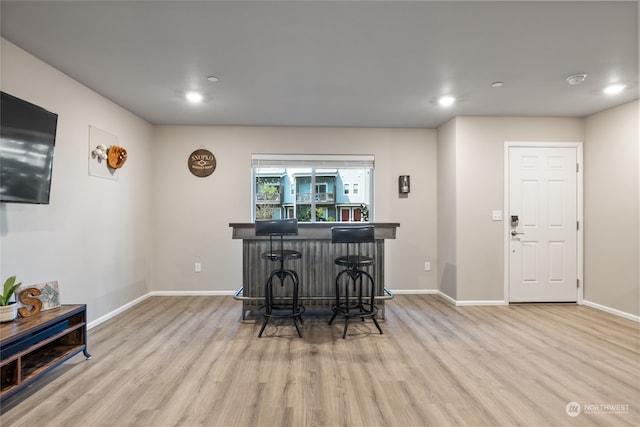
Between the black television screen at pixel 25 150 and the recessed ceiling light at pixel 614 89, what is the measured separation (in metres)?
5.30

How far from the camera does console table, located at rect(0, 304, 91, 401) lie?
1.85 metres

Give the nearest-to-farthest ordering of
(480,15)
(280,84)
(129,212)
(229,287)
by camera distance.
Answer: (480,15)
(280,84)
(129,212)
(229,287)

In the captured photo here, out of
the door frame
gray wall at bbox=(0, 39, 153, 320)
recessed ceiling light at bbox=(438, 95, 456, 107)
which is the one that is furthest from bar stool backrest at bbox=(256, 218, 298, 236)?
the door frame

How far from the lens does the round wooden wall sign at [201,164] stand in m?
4.52

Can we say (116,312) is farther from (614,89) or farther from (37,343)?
(614,89)

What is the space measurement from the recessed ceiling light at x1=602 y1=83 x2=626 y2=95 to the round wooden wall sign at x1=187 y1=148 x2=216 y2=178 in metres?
4.89

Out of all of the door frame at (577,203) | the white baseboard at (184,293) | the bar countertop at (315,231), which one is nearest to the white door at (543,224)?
the door frame at (577,203)

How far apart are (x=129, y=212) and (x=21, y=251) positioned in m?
1.56

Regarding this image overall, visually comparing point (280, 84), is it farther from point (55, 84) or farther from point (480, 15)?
point (55, 84)

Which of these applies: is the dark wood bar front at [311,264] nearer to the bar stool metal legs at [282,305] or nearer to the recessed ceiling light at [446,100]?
the bar stool metal legs at [282,305]

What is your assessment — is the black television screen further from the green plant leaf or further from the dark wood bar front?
the dark wood bar front

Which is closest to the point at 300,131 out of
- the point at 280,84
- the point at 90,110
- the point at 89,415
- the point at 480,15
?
the point at 280,84

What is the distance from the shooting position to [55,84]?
2723 millimetres

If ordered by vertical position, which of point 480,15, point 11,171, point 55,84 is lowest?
point 11,171
